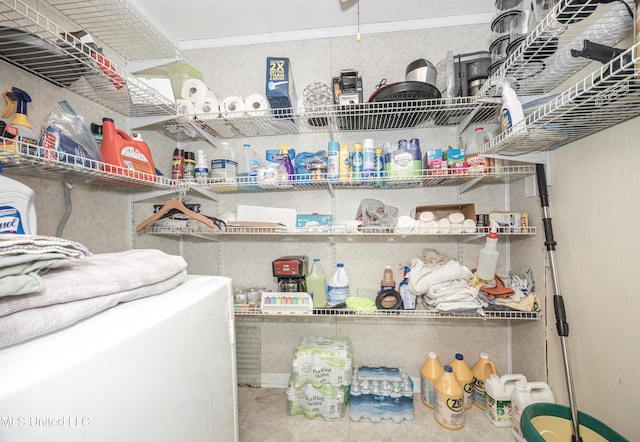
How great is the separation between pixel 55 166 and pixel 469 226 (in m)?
1.82

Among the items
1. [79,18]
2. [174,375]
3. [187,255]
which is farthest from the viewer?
[187,255]

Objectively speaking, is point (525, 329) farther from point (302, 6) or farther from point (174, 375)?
point (302, 6)

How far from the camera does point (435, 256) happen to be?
1587 millimetres

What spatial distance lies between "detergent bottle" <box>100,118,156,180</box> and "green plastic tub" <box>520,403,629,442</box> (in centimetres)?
197

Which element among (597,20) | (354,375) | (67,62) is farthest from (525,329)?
(67,62)

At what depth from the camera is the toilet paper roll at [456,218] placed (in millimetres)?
1494

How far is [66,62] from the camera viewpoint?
3.22 ft

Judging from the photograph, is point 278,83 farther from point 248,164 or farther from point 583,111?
point 583,111

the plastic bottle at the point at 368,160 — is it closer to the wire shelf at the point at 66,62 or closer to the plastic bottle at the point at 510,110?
the plastic bottle at the point at 510,110

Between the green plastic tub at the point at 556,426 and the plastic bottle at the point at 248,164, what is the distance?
1.71 metres

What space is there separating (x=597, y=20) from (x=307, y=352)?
74.8 inches

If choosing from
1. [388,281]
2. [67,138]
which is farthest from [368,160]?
[67,138]

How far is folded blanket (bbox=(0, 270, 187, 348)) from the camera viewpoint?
403 millimetres

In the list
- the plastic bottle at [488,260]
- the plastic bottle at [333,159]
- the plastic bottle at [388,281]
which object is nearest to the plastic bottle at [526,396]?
the plastic bottle at [488,260]
